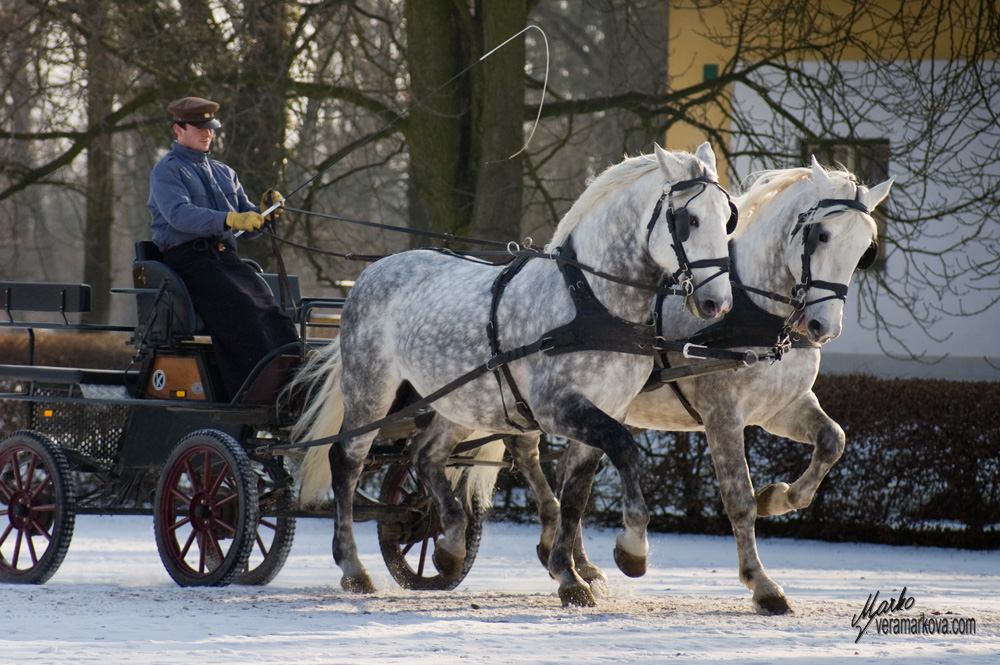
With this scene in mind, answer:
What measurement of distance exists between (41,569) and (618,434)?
336cm

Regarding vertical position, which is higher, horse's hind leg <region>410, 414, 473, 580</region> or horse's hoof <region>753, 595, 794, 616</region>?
horse's hind leg <region>410, 414, 473, 580</region>

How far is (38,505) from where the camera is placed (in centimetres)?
694

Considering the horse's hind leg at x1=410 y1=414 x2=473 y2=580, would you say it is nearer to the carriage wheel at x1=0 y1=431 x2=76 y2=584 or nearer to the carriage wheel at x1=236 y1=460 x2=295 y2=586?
the carriage wheel at x1=236 y1=460 x2=295 y2=586

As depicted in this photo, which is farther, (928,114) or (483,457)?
Result: (928,114)

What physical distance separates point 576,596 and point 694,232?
1.75 meters

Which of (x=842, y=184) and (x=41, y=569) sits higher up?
(x=842, y=184)

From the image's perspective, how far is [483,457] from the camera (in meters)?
7.11

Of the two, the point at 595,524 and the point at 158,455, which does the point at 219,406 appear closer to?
the point at 158,455

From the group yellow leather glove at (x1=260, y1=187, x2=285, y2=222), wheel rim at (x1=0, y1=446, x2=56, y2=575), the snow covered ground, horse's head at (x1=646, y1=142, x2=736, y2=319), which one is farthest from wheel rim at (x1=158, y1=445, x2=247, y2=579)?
horse's head at (x1=646, y1=142, x2=736, y2=319)

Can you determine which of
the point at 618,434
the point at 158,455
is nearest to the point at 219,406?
the point at 158,455

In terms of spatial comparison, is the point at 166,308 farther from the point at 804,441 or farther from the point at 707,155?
the point at 804,441

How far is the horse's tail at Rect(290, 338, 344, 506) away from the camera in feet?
22.3

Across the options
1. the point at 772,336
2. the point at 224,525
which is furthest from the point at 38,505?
the point at 772,336

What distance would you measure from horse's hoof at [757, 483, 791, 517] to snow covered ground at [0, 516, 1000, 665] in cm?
46
